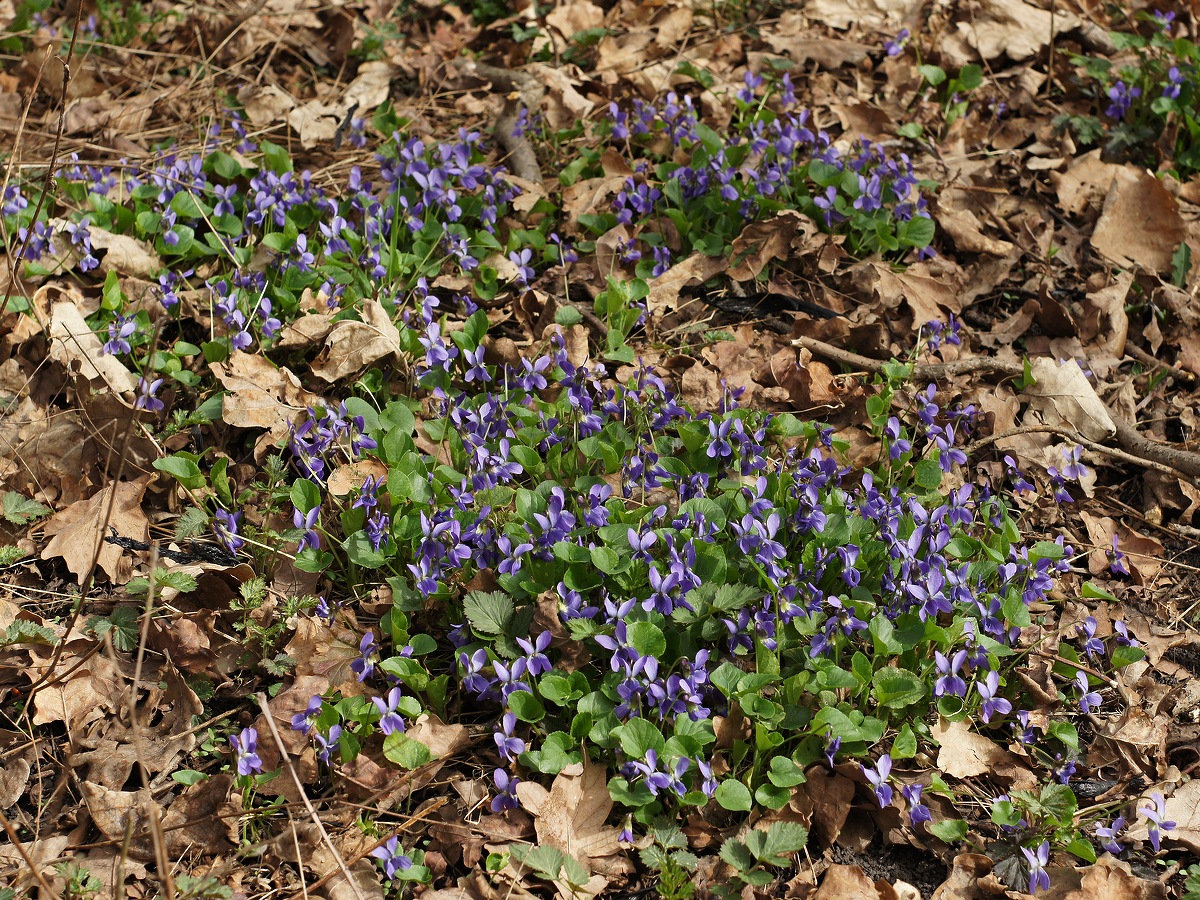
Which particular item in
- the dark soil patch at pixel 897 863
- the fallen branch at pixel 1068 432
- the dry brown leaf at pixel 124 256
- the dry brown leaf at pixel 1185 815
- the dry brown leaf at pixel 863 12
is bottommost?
the dark soil patch at pixel 897 863

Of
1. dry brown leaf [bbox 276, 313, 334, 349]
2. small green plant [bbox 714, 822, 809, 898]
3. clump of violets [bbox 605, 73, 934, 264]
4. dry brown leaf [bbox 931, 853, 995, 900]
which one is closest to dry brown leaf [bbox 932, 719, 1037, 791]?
dry brown leaf [bbox 931, 853, 995, 900]

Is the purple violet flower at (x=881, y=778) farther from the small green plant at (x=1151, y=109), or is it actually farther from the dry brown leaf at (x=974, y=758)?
the small green plant at (x=1151, y=109)

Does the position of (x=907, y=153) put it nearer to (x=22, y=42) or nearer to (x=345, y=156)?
(x=345, y=156)

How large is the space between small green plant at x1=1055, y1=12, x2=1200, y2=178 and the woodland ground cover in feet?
0.41

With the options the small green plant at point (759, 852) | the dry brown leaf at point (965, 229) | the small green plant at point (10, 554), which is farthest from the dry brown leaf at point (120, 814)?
the dry brown leaf at point (965, 229)

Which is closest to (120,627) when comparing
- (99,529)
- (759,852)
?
(99,529)

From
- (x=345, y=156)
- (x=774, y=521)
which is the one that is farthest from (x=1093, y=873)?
(x=345, y=156)

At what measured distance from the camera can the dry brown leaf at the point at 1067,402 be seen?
11.9ft

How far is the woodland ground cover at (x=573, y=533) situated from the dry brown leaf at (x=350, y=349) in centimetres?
1

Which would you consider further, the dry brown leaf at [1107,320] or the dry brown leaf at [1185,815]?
the dry brown leaf at [1107,320]

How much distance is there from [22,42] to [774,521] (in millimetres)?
4819

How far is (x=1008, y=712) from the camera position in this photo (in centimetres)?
268

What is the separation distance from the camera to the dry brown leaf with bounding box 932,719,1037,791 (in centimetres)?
270

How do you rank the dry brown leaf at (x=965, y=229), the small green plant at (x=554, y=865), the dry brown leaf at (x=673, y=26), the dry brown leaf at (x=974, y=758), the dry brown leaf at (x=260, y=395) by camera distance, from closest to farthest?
the small green plant at (x=554, y=865), the dry brown leaf at (x=974, y=758), the dry brown leaf at (x=260, y=395), the dry brown leaf at (x=965, y=229), the dry brown leaf at (x=673, y=26)
